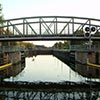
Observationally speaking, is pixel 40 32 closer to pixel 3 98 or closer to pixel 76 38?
pixel 76 38

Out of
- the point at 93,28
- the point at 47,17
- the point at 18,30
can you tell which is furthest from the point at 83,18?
the point at 18,30

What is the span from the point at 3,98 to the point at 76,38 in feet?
104

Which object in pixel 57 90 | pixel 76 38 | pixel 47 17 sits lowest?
pixel 57 90

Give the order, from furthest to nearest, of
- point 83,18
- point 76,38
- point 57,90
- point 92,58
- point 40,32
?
point 92,58 → point 83,18 → point 40,32 → point 76,38 → point 57,90

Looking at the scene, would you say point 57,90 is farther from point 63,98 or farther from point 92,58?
point 92,58

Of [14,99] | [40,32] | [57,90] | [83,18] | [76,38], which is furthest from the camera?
[83,18]

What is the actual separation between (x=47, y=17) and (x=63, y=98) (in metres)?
40.6

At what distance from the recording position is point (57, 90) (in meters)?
38.6

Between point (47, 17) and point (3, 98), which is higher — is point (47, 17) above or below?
above

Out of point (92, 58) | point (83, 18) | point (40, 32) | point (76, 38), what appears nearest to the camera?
point (76, 38)

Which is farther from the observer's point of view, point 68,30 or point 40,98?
point 68,30

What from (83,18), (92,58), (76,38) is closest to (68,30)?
(83,18)

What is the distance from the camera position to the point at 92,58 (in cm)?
8094

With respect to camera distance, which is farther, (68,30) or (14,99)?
(68,30)
